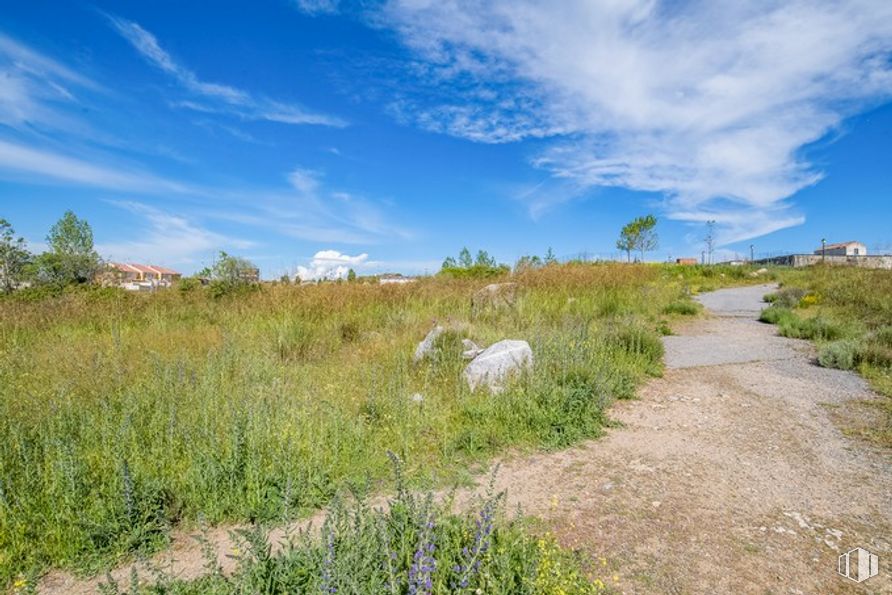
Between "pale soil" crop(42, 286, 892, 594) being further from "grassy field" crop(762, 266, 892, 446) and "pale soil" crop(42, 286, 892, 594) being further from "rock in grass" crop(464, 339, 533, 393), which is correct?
"rock in grass" crop(464, 339, 533, 393)

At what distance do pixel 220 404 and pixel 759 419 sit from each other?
5.75 meters

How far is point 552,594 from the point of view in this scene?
1851 mm

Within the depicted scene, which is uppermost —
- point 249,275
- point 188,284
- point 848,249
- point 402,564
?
point 848,249

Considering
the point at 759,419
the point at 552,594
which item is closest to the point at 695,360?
the point at 759,419

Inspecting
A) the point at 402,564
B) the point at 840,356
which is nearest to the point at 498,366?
the point at 402,564

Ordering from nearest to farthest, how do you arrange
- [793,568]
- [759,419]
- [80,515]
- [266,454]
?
[793,568] → [80,515] → [266,454] → [759,419]

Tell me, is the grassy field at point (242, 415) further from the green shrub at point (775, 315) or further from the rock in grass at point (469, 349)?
the green shrub at point (775, 315)

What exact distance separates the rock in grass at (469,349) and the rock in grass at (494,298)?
2.86 meters

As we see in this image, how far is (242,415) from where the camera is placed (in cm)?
361

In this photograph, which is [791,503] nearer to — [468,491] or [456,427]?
[468,491]

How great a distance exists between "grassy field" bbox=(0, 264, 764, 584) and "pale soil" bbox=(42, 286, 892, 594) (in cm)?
30

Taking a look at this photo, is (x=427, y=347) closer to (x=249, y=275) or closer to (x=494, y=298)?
(x=494, y=298)

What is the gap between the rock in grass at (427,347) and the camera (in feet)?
20.6

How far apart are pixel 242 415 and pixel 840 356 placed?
8.27 meters
